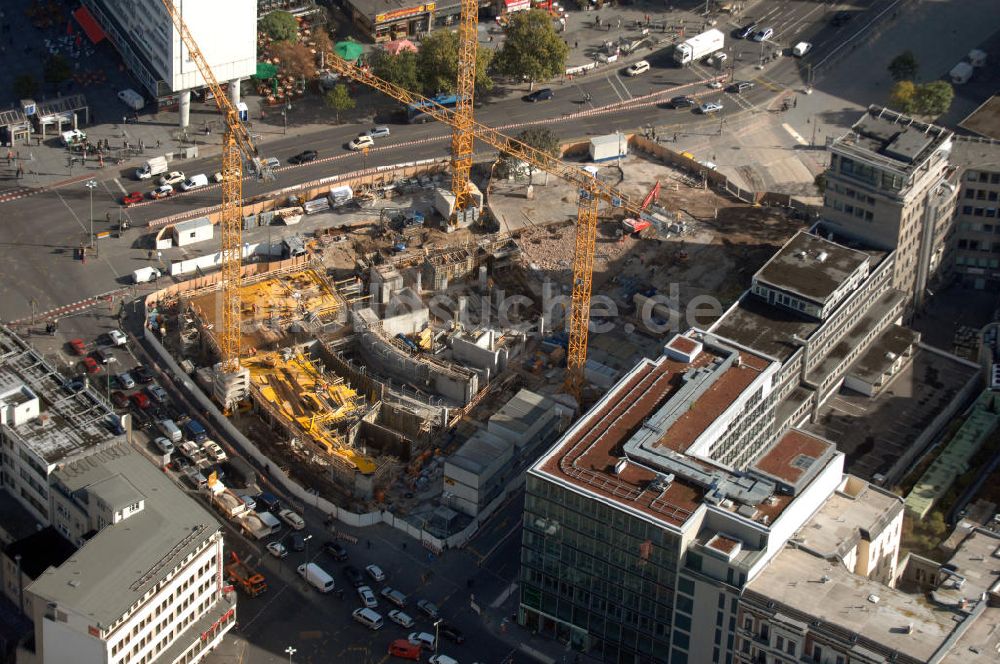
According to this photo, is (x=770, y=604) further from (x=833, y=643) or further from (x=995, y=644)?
(x=995, y=644)

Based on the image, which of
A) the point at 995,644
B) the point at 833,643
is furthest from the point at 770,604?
the point at 995,644

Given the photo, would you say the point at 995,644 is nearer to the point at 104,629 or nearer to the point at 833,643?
the point at 833,643

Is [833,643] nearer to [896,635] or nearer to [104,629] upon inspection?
[896,635]

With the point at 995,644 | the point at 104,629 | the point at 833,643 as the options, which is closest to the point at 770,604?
the point at 833,643

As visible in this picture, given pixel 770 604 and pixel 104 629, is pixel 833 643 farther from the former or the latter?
pixel 104 629

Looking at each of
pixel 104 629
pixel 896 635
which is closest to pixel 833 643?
pixel 896 635
